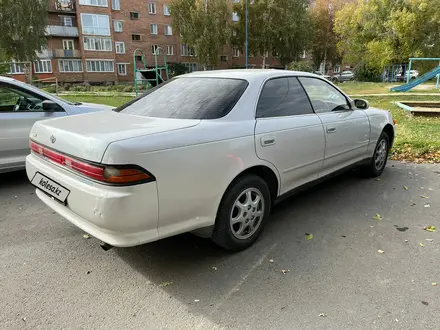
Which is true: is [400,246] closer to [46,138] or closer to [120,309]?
[120,309]

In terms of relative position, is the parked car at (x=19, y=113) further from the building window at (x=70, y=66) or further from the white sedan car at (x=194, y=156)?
the building window at (x=70, y=66)

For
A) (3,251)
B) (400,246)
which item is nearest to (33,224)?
(3,251)

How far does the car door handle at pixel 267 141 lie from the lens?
124 inches

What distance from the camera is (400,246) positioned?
3266 millimetres

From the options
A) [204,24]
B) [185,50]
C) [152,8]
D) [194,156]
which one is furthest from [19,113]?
[185,50]

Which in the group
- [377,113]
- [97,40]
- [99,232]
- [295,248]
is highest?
[97,40]

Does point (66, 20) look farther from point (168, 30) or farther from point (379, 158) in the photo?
point (379, 158)

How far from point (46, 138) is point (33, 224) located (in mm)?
1353

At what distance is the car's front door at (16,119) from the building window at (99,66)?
42.2 m

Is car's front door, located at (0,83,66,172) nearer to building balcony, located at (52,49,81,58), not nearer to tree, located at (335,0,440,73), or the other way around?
tree, located at (335,0,440,73)

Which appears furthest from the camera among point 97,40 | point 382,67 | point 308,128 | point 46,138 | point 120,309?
point 97,40

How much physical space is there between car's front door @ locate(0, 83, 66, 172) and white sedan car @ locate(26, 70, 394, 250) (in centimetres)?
192

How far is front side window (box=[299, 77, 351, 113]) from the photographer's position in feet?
13.0

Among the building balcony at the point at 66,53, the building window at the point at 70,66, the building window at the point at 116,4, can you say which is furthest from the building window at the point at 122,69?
the building window at the point at 116,4
